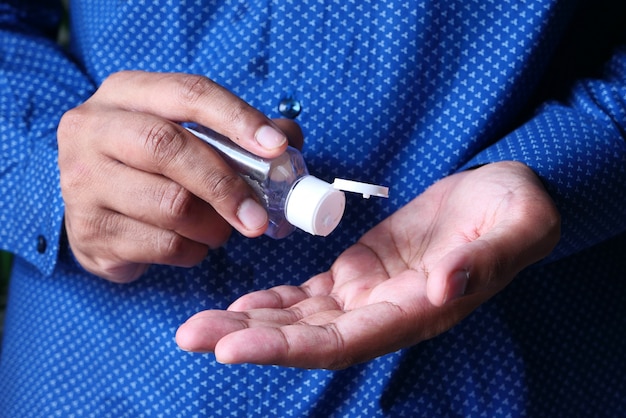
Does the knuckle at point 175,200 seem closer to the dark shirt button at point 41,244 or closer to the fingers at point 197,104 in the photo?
the fingers at point 197,104

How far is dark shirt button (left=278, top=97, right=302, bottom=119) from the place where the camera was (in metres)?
0.77

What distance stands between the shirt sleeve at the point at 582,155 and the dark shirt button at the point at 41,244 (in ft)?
1.84

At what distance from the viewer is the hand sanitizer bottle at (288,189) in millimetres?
615

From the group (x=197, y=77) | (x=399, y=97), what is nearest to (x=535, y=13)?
(x=399, y=97)

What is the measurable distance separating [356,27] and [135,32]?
11.3 inches

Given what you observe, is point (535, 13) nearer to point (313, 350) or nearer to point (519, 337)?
point (519, 337)

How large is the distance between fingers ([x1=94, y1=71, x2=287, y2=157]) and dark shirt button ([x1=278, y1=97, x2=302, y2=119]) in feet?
0.49

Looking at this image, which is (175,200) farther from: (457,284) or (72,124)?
(457,284)

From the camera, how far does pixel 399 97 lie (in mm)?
784

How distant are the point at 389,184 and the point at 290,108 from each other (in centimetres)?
15

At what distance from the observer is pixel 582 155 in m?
0.75

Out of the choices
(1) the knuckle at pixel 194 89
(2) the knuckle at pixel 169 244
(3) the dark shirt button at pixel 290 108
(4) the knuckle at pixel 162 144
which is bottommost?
(2) the knuckle at pixel 169 244

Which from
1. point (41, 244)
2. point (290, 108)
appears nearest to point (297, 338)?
point (290, 108)

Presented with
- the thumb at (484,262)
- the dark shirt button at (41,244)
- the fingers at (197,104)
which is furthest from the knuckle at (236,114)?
the dark shirt button at (41,244)
